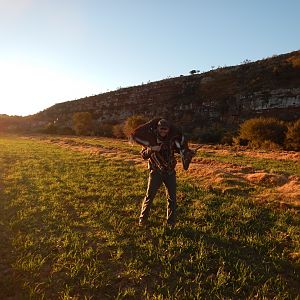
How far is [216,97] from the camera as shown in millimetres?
64375

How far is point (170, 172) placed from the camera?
9.35 metres

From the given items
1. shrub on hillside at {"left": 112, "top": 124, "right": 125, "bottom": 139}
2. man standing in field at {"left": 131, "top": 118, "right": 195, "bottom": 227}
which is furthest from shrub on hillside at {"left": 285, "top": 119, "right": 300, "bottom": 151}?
man standing in field at {"left": 131, "top": 118, "right": 195, "bottom": 227}

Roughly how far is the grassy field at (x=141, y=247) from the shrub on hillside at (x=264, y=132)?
25.7 meters

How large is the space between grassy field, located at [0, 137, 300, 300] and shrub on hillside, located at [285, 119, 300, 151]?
77.4 ft

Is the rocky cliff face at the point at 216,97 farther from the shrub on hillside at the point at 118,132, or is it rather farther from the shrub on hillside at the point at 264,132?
the shrub on hillside at the point at 264,132

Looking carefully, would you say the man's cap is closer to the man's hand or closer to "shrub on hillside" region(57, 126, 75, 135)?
the man's hand

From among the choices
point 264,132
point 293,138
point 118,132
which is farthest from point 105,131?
point 293,138

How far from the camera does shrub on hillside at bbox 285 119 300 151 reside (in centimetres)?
3441

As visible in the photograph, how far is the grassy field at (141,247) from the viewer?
21.0 ft

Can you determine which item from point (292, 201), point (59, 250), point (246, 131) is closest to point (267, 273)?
point (59, 250)

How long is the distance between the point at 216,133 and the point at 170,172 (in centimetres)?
3826

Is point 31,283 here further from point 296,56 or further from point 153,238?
point 296,56

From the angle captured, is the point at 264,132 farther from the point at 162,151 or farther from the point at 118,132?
the point at 162,151

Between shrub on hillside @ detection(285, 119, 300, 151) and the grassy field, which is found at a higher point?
the grassy field
